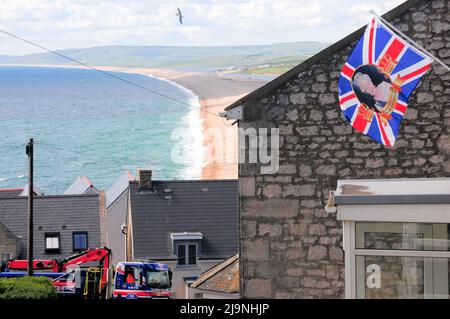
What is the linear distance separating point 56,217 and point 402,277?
138ft

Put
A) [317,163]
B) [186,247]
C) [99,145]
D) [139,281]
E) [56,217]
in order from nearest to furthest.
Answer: [317,163] < [139,281] < [186,247] < [56,217] < [99,145]

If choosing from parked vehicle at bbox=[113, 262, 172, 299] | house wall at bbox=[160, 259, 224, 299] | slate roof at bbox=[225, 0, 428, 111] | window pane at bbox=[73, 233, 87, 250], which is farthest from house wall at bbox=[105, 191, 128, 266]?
slate roof at bbox=[225, 0, 428, 111]

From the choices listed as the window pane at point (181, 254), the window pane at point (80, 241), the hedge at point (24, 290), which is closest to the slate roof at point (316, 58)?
the hedge at point (24, 290)

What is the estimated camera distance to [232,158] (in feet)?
313

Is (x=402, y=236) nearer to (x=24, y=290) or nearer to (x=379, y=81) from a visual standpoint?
(x=379, y=81)

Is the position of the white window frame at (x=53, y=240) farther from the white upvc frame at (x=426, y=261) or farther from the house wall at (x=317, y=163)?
the white upvc frame at (x=426, y=261)

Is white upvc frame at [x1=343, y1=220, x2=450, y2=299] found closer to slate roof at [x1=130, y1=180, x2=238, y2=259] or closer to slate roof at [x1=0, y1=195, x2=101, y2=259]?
slate roof at [x1=130, y1=180, x2=238, y2=259]

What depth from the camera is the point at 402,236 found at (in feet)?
33.0

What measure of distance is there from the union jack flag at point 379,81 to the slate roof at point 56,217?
37174mm

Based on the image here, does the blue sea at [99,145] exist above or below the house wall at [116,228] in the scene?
above

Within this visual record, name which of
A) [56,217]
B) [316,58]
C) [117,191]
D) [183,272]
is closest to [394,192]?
[316,58]

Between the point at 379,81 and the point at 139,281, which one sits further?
the point at 139,281

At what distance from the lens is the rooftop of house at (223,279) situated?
2921 cm
